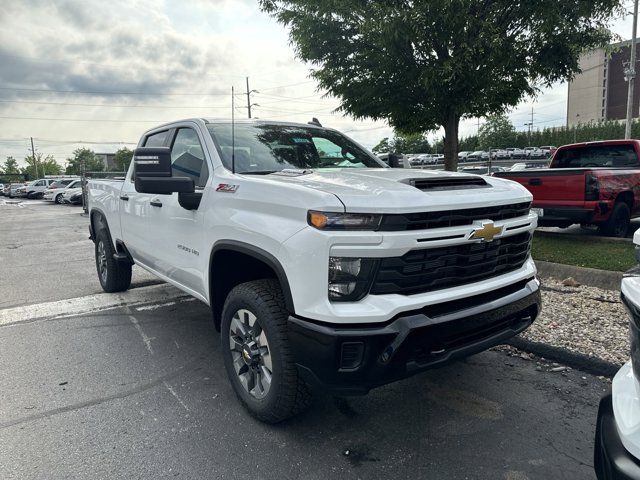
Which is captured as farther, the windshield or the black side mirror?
the black side mirror

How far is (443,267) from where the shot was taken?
8.70 ft

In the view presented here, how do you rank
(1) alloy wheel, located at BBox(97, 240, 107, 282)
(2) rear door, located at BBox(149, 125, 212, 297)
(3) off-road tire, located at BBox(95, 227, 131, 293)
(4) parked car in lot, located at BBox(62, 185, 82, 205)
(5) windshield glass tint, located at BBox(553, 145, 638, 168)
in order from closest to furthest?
(2) rear door, located at BBox(149, 125, 212, 297) → (3) off-road tire, located at BBox(95, 227, 131, 293) → (1) alloy wheel, located at BBox(97, 240, 107, 282) → (5) windshield glass tint, located at BBox(553, 145, 638, 168) → (4) parked car in lot, located at BBox(62, 185, 82, 205)

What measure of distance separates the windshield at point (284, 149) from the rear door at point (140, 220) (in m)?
1.04

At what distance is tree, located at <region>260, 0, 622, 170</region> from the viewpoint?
6.41m

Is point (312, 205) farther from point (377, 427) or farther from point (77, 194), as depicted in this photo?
point (77, 194)

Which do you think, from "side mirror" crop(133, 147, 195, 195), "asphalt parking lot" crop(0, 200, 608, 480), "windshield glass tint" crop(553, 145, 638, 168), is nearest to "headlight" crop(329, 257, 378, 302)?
"asphalt parking lot" crop(0, 200, 608, 480)

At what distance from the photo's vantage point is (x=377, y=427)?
304cm

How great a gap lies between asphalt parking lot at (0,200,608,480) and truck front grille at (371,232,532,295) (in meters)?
0.97

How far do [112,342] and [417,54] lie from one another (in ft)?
18.5

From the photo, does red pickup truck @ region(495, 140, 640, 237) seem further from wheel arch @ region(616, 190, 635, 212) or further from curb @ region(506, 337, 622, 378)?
curb @ region(506, 337, 622, 378)

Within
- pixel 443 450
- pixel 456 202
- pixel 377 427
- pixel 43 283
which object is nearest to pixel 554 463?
pixel 443 450

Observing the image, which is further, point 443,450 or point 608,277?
point 608,277

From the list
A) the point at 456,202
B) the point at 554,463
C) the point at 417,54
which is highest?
the point at 417,54

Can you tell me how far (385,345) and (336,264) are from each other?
47 cm
